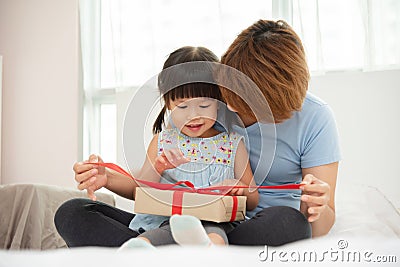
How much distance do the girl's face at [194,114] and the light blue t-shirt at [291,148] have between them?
0.40 ft

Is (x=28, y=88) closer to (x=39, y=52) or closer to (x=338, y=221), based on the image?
(x=39, y=52)

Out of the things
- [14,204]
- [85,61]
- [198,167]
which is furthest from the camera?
[85,61]

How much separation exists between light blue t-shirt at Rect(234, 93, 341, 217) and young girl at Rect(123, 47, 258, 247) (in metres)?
0.04

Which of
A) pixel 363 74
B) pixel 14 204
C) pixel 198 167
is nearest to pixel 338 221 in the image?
pixel 198 167

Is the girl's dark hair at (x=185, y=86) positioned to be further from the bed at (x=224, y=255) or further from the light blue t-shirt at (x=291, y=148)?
the bed at (x=224, y=255)

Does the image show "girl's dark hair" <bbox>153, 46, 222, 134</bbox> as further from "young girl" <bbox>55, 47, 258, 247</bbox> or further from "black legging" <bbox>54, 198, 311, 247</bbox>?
"black legging" <bbox>54, 198, 311, 247</bbox>

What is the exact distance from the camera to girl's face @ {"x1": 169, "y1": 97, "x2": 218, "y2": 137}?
1.10 m

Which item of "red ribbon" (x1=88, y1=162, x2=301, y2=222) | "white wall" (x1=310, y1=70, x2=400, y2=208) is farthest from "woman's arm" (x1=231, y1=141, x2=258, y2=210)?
"white wall" (x1=310, y1=70, x2=400, y2=208)

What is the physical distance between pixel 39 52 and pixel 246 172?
2687mm

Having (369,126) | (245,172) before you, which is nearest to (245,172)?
(245,172)

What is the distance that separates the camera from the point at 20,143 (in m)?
3.55

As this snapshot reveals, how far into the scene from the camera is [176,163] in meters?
1.17

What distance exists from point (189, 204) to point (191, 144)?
20cm

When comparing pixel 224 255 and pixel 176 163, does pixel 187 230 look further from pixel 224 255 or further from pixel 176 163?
pixel 176 163
